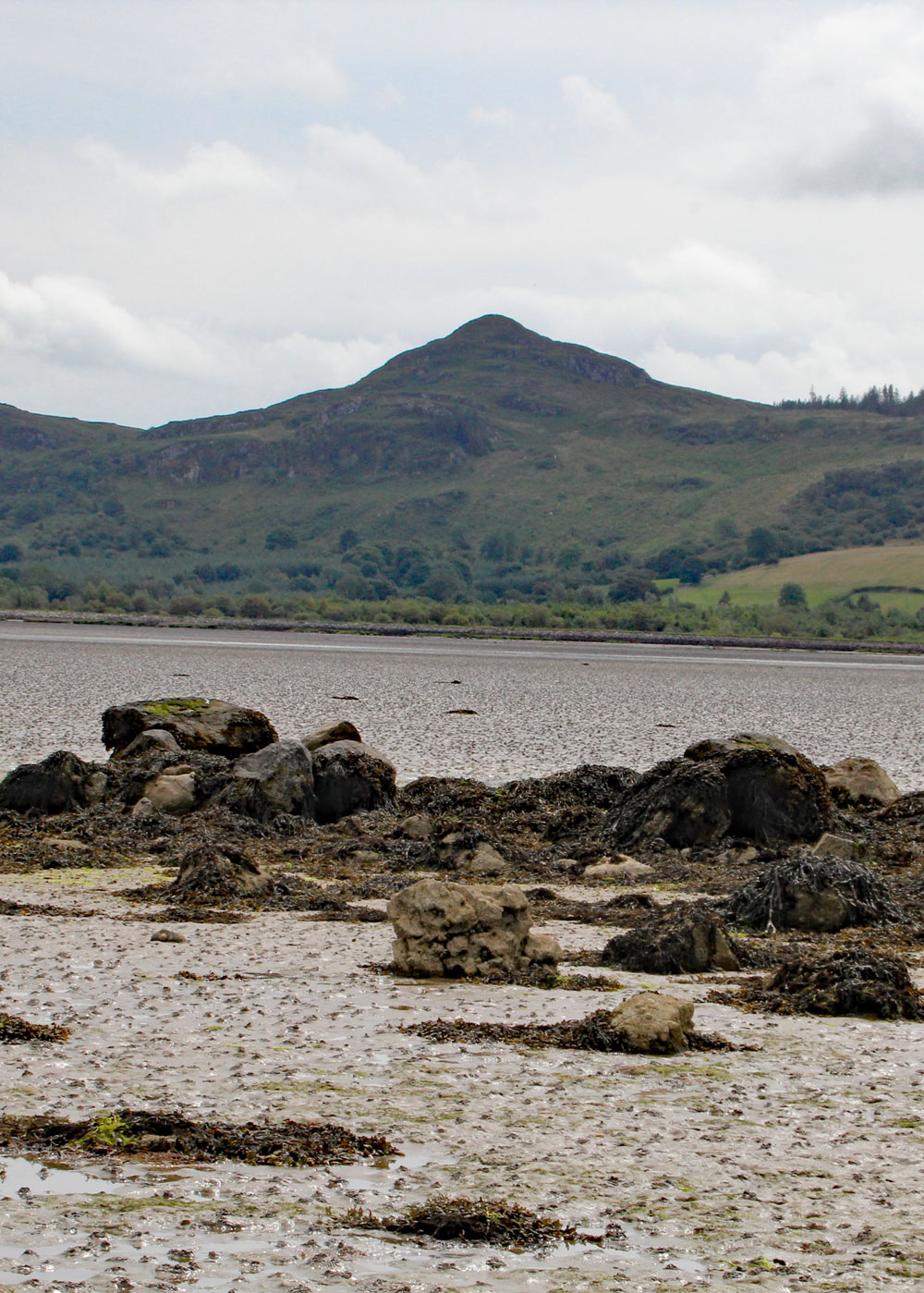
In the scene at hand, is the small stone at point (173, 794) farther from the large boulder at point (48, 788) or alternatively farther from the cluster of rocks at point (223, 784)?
the large boulder at point (48, 788)

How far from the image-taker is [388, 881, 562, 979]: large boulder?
795cm

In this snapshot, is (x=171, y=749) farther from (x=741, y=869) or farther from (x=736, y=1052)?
(x=736, y=1052)

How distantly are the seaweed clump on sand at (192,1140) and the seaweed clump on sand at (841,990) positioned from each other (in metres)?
2.94

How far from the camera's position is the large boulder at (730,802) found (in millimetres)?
13539

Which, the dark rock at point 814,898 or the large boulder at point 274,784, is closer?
the dark rock at point 814,898

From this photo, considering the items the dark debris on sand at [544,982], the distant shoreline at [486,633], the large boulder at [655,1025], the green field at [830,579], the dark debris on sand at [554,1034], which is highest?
the green field at [830,579]

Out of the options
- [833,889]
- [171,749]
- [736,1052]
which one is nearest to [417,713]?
[171,749]

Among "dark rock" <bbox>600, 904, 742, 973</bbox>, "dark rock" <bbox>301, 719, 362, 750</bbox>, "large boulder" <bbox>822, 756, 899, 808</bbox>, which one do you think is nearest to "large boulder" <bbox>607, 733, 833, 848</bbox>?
"large boulder" <bbox>822, 756, 899, 808</bbox>

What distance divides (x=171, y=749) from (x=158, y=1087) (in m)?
11.3

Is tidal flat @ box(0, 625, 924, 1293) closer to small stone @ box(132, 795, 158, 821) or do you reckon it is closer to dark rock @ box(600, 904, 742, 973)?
dark rock @ box(600, 904, 742, 973)

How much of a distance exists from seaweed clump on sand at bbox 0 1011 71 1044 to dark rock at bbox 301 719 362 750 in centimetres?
1061

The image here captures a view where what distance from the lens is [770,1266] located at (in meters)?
4.23

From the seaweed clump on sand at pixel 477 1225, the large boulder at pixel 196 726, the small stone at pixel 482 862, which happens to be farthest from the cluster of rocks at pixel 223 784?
the seaweed clump on sand at pixel 477 1225

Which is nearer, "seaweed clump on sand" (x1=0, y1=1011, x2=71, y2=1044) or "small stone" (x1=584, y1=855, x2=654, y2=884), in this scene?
"seaweed clump on sand" (x1=0, y1=1011, x2=71, y2=1044)
